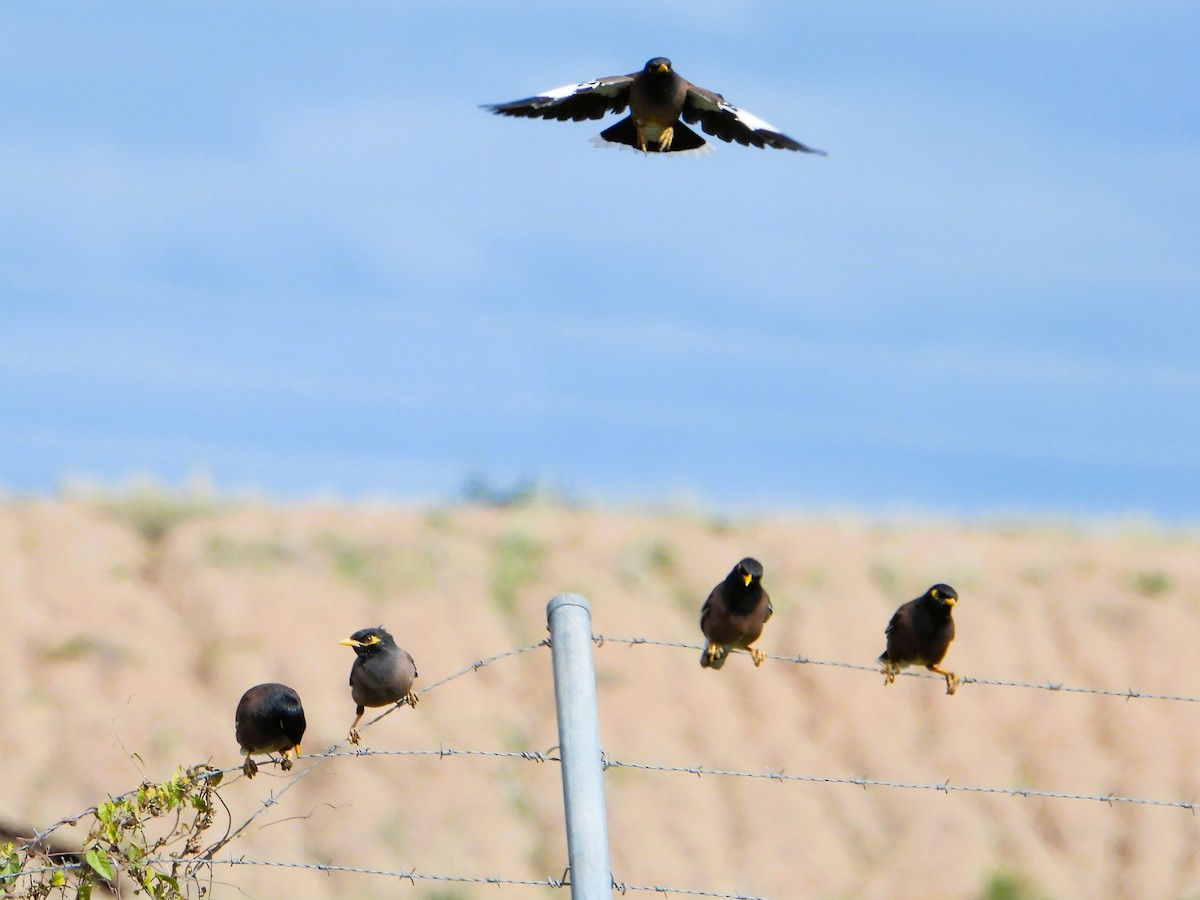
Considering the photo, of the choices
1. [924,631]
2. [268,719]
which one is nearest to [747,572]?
[924,631]

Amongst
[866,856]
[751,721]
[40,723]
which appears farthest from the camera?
[751,721]

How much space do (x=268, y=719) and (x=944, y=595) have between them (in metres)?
3.78

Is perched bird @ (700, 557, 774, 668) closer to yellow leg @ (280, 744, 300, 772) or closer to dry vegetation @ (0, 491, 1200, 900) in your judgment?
yellow leg @ (280, 744, 300, 772)

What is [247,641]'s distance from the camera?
75.9ft

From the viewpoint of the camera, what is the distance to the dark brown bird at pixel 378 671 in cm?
856

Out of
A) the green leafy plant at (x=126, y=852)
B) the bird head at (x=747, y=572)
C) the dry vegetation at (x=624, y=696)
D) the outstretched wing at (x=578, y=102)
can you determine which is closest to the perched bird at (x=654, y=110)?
the outstretched wing at (x=578, y=102)

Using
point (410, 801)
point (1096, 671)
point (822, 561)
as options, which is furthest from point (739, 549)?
point (410, 801)

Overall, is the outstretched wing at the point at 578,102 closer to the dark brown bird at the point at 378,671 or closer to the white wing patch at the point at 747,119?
the white wing patch at the point at 747,119

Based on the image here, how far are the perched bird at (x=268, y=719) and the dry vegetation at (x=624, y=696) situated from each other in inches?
427

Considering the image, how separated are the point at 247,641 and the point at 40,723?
3.07 metres

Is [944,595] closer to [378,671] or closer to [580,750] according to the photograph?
[378,671]

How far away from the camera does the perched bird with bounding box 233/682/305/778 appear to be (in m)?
7.84

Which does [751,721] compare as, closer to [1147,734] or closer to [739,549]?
[739,549]

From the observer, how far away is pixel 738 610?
9453mm
